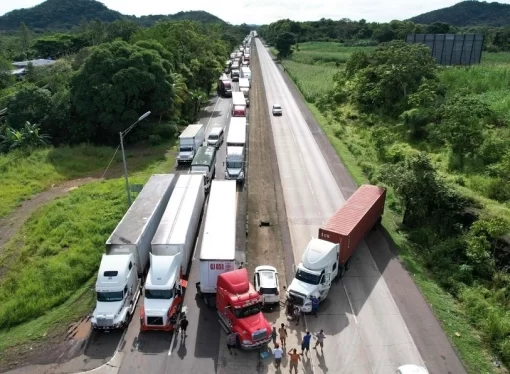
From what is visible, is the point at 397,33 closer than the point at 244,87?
No

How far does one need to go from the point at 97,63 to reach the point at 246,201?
26754 millimetres

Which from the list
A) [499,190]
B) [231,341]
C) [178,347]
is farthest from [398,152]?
[178,347]

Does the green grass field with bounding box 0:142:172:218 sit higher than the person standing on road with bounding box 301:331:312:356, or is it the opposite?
the green grass field with bounding box 0:142:172:218

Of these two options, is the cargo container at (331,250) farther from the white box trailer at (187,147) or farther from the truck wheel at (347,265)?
the white box trailer at (187,147)

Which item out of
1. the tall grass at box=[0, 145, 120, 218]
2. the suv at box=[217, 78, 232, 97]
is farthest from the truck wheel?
the suv at box=[217, 78, 232, 97]

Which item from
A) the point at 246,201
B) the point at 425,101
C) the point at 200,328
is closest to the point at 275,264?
the point at 200,328

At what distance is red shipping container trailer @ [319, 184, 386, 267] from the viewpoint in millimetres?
24438

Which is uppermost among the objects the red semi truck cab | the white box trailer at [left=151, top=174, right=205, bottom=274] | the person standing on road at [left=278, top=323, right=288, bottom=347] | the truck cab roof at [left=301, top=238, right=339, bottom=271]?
the white box trailer at [left=151, top=174, right=205, bottom=274]

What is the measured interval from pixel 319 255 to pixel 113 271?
35.8 ft

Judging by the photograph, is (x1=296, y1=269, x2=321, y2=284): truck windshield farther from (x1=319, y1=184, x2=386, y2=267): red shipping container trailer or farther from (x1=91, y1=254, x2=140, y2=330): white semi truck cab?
(x1=91, y1=254, x2=140, y2=330): white semi truck cab

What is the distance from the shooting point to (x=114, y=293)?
824 inches

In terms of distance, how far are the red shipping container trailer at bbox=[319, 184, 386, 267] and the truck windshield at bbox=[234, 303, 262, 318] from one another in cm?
673

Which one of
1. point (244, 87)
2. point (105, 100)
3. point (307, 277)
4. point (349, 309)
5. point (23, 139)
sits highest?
point (105, 100)

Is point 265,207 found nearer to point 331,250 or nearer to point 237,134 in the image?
point 331,250
